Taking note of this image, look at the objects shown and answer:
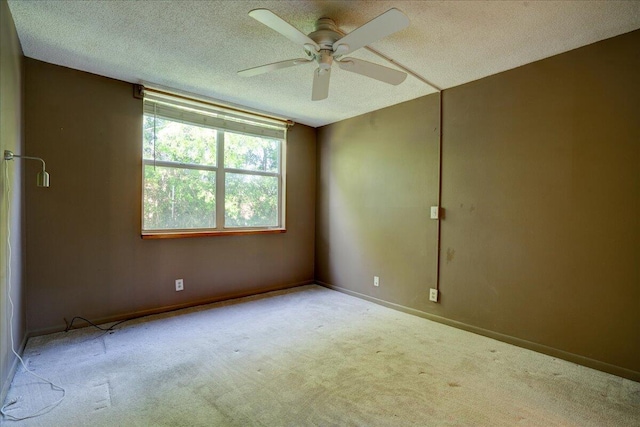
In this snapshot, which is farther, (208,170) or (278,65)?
(208,170)

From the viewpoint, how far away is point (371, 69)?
6.96 feet

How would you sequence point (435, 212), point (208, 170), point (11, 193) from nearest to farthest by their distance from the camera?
point (11, 193), point (435, 212), point (208, 170)

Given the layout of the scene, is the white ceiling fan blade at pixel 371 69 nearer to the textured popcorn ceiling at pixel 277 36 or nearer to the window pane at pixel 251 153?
the textured popcorn ceiling at pixel 277 36

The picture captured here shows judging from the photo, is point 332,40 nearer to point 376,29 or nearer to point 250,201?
point 376,29

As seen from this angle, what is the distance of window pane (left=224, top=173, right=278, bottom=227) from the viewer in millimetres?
3781

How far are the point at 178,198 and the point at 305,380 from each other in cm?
235

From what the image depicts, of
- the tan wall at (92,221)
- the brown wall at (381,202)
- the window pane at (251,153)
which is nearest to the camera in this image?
the tan wall at (92,221)

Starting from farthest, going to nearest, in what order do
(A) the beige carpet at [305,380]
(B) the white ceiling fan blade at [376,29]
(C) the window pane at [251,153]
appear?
1. (C) the window pane at [251,153]
2. (A) the beige carpet at [305,380]
3. (B) the white ceiling fan blade at [376,29]

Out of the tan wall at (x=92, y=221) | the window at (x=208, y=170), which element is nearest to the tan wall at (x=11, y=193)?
the tan wall at (x=92, y=221)

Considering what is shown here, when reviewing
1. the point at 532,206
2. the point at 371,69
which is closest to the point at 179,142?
the point at 371,69

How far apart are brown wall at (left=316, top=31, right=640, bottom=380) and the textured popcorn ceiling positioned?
10.1 inches

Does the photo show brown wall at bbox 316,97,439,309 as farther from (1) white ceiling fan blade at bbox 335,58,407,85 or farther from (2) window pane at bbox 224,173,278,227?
(1) white ceiling fan blade at bbox 335,58,407,85

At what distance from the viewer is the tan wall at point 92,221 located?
2.62 metres

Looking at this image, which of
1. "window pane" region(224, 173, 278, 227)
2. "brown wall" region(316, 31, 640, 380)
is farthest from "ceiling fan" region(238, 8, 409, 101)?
"window pane" region(224, 173, 278, 227)
